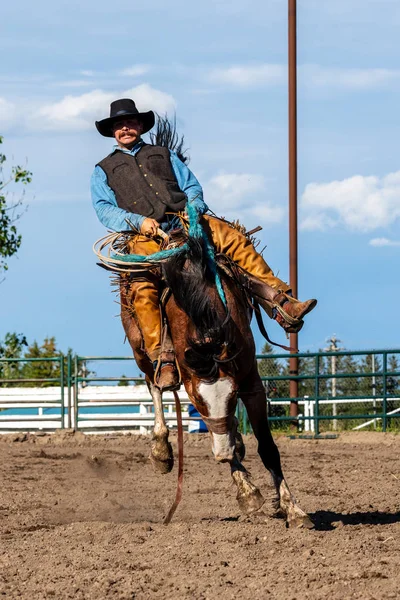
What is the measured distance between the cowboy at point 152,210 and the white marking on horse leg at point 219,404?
1.46 ft

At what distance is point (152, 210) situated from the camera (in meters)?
6.87

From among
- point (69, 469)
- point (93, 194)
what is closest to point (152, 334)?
point (93, 194)

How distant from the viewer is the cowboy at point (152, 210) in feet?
20.9

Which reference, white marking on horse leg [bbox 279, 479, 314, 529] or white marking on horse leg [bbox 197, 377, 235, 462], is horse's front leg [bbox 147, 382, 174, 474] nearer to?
white marking on horse leg [bbox 279, 479, 314, 529]

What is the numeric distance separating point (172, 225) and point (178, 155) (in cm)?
85

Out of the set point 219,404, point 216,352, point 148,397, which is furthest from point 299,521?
point 148,397

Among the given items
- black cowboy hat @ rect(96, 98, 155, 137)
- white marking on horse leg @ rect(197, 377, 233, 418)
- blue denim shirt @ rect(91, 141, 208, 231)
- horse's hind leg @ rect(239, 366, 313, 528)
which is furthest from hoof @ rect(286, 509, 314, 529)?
black cowboy hat @ rect(96, 98, 155, 137)

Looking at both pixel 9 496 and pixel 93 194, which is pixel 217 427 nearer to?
pixel 93 194

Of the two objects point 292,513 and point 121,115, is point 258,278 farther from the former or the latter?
point 121,115

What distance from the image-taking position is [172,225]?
269 inches

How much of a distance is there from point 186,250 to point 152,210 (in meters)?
0.94

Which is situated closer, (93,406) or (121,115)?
(121,115)

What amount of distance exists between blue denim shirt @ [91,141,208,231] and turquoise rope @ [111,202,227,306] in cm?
37

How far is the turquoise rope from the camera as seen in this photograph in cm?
604
